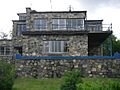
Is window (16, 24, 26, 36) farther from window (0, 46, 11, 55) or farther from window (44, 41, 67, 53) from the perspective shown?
window (44, 41, 67, 53)

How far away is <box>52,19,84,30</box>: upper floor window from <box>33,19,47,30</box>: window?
119cm

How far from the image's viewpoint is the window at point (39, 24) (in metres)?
42.0

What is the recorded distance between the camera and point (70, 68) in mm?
29078

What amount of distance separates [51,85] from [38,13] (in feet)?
64.1

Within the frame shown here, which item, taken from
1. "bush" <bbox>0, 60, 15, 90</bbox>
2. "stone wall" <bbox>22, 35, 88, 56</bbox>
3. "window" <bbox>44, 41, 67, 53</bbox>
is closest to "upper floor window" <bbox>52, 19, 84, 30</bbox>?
"stone wall" <bbox>22, 35, 88, 56</bbox>

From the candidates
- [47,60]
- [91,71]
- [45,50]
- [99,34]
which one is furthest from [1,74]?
[99,34]

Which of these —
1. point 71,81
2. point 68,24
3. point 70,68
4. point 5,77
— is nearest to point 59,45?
point 68,24

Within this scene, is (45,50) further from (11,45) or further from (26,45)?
(11,45)

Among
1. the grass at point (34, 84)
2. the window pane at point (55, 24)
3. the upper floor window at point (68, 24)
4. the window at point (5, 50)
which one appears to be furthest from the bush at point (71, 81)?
the window at point (5, 50)

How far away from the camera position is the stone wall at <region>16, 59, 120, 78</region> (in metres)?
29.0

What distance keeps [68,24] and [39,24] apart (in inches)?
150

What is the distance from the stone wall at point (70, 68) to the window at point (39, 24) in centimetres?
1315

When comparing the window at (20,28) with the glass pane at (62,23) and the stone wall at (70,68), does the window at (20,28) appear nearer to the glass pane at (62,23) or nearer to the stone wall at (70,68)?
the glass pane at (62,23)

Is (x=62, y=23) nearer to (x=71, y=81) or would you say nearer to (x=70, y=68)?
(x=70, y=68)
